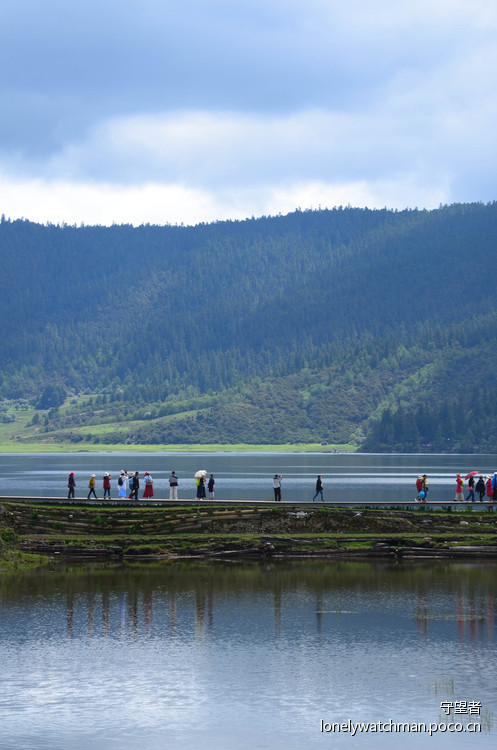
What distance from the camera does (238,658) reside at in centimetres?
3491

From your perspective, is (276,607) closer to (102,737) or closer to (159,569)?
(159,569)

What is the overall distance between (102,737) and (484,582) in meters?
27.8

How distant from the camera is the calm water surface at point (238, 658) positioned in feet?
90.9

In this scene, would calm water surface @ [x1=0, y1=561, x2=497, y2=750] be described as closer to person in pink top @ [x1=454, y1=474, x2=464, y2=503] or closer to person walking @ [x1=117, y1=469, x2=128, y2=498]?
person walking @ [x1=117, y1=469, x2=128, y2=498]

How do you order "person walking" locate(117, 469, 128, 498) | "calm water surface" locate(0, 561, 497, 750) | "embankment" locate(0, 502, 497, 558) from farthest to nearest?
1. "person walking" locate(117, 469, 128, 498)
2. "embankment" locate(0, 502, 497, 558)
3. "calm water surface" locate(0, 561, 497, 750)

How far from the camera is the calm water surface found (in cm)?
2770

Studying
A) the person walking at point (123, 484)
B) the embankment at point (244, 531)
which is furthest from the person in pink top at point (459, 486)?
the person walking at point (123, 484)

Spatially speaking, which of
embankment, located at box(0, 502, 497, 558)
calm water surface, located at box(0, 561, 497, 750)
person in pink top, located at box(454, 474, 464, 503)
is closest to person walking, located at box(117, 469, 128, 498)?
embankment, located at box(0, 502, 497, 558)

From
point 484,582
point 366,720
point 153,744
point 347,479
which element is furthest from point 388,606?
point 347,479

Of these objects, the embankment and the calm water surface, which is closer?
the calm water surface

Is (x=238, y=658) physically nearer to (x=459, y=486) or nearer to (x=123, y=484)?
(x=123, y=484)

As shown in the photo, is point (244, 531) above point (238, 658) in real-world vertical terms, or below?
above

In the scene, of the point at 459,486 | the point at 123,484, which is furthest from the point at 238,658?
the point at 459,486

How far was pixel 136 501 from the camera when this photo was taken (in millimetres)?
69438
